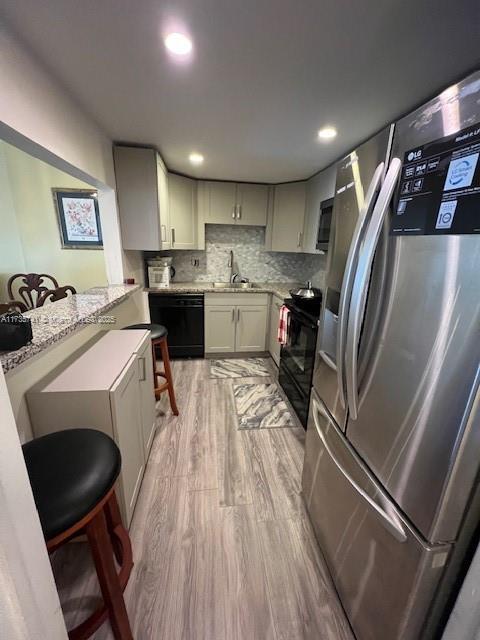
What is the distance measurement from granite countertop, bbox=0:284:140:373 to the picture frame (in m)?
1.50

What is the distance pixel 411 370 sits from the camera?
0.72 meters

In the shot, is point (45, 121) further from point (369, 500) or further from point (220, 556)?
point (220, 556)

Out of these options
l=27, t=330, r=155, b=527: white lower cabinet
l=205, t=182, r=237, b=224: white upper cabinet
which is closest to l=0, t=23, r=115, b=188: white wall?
l=27, t=330, r=155, b=527: white lower cabinet

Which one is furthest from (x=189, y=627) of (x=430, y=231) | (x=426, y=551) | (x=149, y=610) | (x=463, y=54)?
(x=463, y=54)

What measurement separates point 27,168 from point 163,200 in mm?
1727

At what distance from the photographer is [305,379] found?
6.97 ft

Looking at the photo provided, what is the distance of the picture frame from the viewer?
2.96m

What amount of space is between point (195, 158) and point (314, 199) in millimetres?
1335

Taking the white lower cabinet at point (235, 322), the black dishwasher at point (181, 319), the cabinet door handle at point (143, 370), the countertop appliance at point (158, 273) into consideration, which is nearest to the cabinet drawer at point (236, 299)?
the white lower cabinet at point (235, 322)

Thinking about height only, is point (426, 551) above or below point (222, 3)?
below

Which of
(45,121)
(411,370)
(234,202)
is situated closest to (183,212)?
(234,202)

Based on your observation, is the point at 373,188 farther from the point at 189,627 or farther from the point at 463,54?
the point at 189,627

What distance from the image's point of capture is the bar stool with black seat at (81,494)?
27.8 inches

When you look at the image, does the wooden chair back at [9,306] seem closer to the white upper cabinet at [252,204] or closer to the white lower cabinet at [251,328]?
the white lower cabinet at [251,328]
